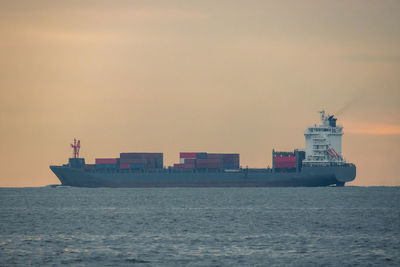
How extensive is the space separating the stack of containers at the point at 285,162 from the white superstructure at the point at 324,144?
7.95 ft

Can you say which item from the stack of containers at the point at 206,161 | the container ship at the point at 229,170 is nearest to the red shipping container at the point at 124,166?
the container ship at the point at 229,170

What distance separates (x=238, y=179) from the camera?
154375mm

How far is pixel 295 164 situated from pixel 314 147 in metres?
5.79

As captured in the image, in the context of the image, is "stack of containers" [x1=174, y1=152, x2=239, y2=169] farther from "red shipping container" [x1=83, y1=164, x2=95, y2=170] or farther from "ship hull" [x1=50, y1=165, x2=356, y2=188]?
"red shipping container" [x1=83, y1=164, x2=95, y2=170]

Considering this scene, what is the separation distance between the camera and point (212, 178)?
154625 millimetres

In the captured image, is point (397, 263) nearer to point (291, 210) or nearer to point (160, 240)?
point (160, 240)

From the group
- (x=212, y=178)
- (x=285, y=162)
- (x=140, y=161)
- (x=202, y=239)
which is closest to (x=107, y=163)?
(x=140, y=161)

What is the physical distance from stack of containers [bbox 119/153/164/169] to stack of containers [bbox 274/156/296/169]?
27.6 metres

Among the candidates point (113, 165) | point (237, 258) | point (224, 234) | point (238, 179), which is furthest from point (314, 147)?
point (237, 258)

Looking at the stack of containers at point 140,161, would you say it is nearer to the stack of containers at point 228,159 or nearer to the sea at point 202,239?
the stack of containers at point 228,159

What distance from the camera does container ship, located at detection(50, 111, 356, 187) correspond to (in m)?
150

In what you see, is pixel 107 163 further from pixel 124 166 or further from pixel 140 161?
pixel 140 161

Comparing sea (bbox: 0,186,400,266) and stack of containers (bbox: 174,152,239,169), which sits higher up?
stack of containers (bbox: 174,152,239,169)

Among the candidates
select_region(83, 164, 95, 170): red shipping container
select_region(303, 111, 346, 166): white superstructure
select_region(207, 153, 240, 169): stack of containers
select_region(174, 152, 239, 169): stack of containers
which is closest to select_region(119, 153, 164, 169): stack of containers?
select_region(83, 164, 95, 170): red shipping container
